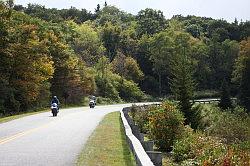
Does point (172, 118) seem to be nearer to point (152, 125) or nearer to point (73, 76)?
point (152, 125)

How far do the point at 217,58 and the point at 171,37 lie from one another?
14019mm

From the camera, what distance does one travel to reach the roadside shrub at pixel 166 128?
18.3 m

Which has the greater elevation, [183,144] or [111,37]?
[111,37]

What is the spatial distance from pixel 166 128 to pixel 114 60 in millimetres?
95299

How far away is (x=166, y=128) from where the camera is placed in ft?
60.1

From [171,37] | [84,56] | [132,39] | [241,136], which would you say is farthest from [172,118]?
[132,39]

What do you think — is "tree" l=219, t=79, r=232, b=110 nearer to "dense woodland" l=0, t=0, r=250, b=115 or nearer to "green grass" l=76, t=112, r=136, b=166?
"dense woodland" l=0, t=0, r=250, b=115

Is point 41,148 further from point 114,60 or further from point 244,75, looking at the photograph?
point 114,60

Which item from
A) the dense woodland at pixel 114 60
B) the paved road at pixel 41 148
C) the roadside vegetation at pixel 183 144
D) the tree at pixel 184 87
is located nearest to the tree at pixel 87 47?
the dense woodland at pixel 114 60

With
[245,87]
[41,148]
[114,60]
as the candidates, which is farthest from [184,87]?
[114,60]

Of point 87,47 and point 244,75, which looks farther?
point 87,47

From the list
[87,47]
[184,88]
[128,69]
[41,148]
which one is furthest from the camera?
[128,69]

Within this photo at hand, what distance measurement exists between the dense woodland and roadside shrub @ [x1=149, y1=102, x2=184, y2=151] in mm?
17963

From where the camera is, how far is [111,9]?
639ft
